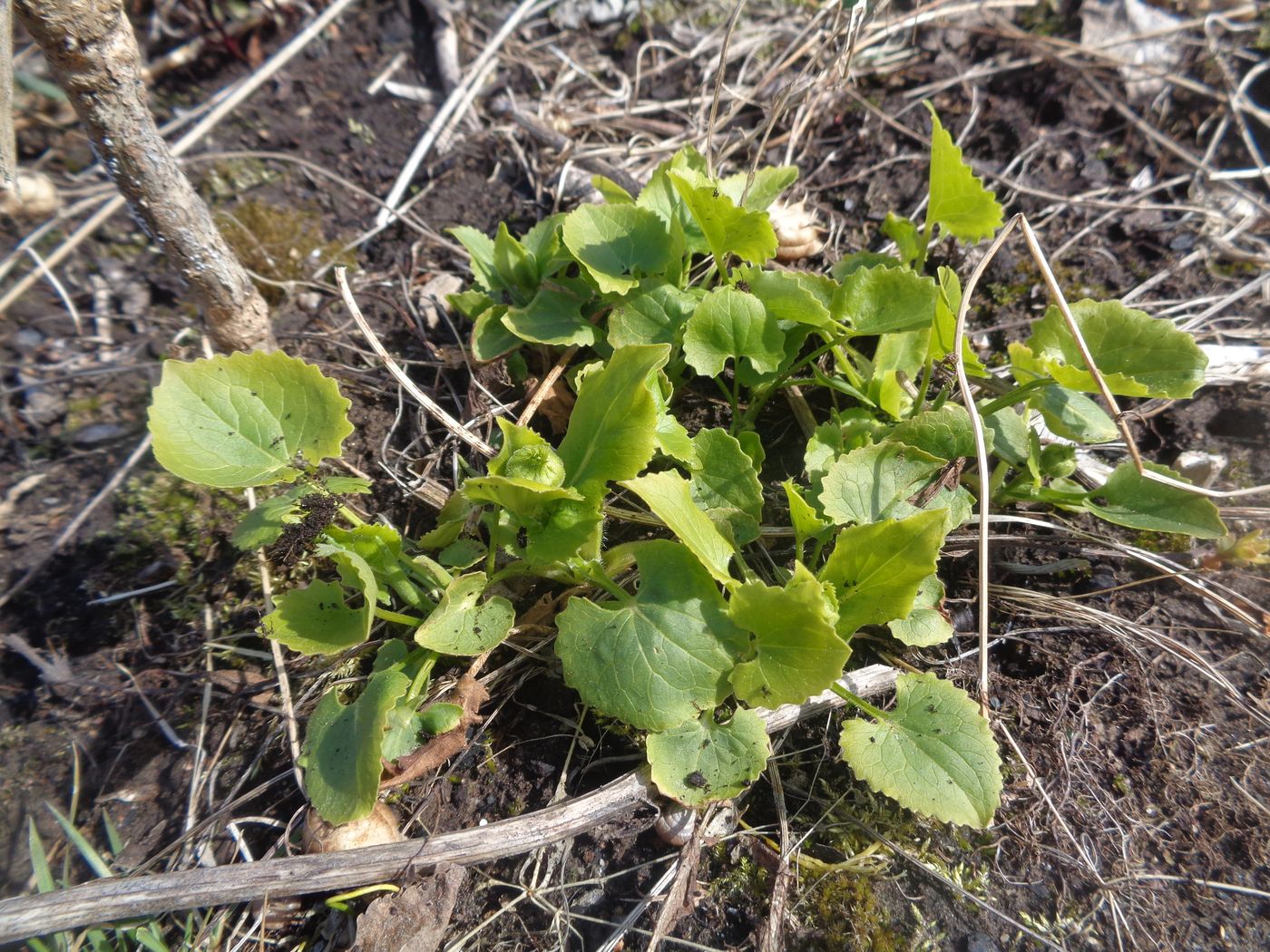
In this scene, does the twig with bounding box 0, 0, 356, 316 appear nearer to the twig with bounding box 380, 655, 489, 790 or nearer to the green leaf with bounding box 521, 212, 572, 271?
the green leaf with bounding box 521, 212, 572, 271

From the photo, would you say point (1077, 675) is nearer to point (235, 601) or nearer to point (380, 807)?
point (380, 807)

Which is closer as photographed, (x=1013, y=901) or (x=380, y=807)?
(x=1013, y=901)

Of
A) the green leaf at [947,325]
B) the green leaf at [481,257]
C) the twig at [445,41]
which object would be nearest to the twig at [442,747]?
the green leaf at [481,257]

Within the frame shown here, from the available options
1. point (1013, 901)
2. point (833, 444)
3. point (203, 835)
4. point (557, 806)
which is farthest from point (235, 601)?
point (1013, 901)

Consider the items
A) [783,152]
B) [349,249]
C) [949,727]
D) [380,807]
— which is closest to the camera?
[949,727]

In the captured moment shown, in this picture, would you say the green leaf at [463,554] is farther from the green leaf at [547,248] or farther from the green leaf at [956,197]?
the green leaf at [956,197]

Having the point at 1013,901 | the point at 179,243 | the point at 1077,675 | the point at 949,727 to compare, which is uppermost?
the point at 179,243

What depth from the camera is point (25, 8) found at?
148 cm

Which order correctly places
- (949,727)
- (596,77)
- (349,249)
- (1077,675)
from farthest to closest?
(596,77)
(349,249)
(1077,675)
(949,727)

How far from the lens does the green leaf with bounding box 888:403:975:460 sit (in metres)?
1.92

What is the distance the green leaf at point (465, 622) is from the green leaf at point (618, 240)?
92 centimetres

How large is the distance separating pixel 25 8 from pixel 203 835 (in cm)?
182

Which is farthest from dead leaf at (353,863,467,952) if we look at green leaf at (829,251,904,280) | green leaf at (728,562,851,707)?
green leaf at (829,251,904,280)

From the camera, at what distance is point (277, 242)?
109 inches
